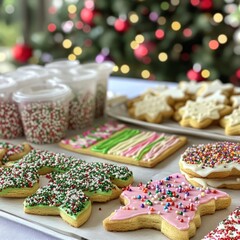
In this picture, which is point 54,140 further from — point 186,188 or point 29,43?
point 29,43

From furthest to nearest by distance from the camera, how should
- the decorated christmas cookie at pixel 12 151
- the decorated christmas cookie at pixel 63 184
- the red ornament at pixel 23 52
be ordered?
1. the red ornament at pixel 23 52
2. the decorated christmas cookie at pixel 12 151
3. the decorated christmas cookie at pixel 63 184

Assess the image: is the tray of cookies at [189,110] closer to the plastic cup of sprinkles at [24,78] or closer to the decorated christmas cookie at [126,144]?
the decorated christmas cookie at [126,144]

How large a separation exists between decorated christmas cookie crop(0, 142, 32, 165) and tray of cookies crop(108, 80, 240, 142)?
44 cm

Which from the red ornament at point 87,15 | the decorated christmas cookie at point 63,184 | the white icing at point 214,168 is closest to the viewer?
the decorated christmas cookie at point 63,184

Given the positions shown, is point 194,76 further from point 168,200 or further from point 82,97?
point 168,200

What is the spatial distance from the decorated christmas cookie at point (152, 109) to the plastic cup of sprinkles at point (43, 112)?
292 mm

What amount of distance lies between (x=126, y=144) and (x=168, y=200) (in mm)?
474

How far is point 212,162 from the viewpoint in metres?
1.21

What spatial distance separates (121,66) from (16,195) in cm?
244

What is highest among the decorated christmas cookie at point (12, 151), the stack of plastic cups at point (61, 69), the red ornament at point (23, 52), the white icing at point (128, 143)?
the stack of plastic cups at point (61, 69)

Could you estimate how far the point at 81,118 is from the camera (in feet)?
5.64

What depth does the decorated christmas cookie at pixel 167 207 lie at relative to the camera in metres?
0.99

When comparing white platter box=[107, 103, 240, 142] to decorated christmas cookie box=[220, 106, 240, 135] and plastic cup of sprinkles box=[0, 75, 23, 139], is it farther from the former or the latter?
plastic cup of sprinkles box=[0, 75, 23, 139]

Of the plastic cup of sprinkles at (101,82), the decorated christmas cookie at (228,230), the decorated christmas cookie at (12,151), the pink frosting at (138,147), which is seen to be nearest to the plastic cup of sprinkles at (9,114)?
the decorated christmas cookie at (12,151)
